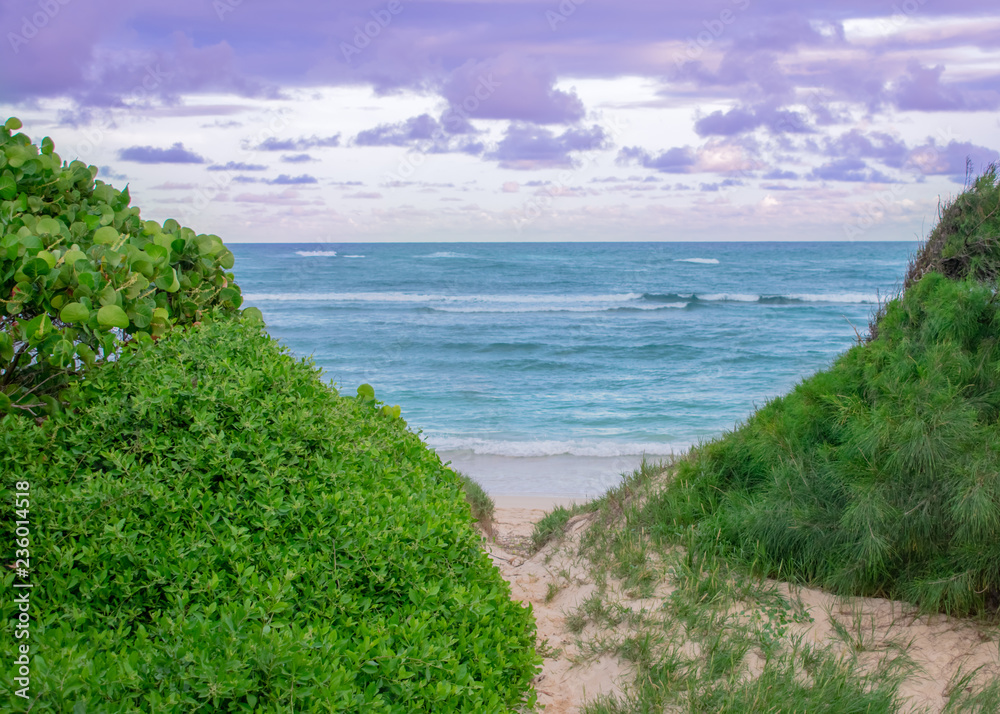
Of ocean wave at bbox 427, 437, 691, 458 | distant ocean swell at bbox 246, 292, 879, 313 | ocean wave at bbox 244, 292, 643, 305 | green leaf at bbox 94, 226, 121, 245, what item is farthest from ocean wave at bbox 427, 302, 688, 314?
green leaf at bbox 94, 226, 121, 245

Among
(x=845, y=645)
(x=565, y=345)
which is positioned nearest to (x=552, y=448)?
(x=845, y=645)

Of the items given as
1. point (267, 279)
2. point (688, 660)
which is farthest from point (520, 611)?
point (267, 279)

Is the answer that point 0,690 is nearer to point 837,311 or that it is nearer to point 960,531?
point 960,531

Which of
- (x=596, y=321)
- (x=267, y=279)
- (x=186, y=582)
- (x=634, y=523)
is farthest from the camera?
(x=267, y=279)

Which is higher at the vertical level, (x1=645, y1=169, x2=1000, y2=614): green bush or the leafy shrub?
the leafy shrub

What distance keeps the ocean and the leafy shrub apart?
896 millimetres

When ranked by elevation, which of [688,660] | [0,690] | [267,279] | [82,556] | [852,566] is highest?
[267,279]

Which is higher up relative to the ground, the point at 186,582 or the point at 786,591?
the point at 186,582

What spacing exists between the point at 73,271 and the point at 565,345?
22.9 metres

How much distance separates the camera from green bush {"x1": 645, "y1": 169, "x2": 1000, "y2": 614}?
13.6 ft

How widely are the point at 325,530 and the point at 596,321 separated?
29325mm

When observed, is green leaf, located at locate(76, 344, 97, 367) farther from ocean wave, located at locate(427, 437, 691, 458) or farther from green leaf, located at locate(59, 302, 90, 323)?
ocean wave, located at locate(427, 437, 691, 458)

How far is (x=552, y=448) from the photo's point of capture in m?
13.4

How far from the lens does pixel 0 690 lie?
2.13 meters
